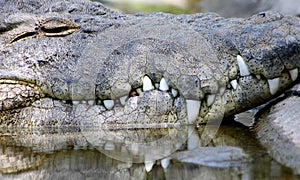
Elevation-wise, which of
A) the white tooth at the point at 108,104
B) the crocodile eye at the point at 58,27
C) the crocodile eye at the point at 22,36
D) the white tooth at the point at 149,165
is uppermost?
the crocodile eye at the point at 58,27

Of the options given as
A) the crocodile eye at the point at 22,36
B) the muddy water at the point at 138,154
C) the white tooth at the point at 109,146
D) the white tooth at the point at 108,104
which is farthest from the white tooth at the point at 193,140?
the crocodile eye at the point at 22,36

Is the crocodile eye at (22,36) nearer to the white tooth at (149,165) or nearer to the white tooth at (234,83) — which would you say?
the white tooth at (234,83)

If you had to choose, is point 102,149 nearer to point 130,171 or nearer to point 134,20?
point 130,171

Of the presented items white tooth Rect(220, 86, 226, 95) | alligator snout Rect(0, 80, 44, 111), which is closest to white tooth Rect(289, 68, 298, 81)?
white tooth Rect(220, 86, 226, 95)

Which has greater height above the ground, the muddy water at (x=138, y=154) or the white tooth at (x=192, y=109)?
the white tooth at (x=192, y=109)

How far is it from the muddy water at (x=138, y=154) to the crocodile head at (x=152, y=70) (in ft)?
0.43

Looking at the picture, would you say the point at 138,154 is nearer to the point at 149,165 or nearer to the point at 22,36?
the point at 149,165

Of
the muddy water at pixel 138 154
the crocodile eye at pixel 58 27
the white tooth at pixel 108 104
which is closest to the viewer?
the muddy water at pixel 138 154

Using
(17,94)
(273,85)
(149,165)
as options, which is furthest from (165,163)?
(17,94)

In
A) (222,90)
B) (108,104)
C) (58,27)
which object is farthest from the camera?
(58,27)

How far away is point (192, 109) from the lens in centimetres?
367

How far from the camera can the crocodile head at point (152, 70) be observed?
3.64 m

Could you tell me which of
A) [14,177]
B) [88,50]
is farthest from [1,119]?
[14,177]

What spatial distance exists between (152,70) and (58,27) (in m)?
0.86
